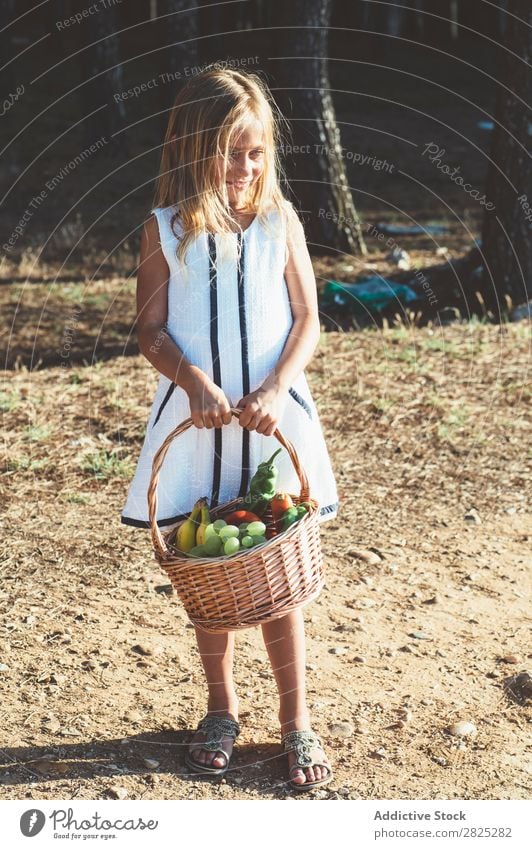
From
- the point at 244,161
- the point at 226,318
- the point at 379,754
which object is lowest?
the point at 379,754

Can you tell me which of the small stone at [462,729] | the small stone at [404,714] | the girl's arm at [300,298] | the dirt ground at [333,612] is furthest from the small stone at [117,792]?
the girl's arm at [300,298]

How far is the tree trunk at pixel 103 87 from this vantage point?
13367 millimetres

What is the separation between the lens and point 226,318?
284 centimetres

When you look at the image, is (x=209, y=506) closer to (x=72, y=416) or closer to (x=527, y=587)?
(x=527, y=587)

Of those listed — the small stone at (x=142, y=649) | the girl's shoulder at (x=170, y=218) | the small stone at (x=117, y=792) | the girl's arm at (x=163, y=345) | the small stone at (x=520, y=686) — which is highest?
the girl's shoulder at (x=170, y=218)

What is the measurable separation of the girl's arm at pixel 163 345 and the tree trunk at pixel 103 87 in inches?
439

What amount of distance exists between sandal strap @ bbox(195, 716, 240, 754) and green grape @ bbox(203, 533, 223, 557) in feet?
2.07

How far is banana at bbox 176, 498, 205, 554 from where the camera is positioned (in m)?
2.78

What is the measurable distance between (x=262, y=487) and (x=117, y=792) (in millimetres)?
945

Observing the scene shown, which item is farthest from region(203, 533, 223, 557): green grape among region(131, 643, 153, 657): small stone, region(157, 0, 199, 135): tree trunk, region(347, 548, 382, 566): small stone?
region(157, 0, 199, 135): tree trunk

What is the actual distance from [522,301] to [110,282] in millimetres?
3482

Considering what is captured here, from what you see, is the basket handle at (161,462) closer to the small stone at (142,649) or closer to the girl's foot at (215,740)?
the girl's foot at (215,740)

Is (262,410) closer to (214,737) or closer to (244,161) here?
(244,161)

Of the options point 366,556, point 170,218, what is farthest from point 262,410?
point 366,556
